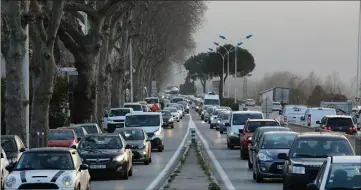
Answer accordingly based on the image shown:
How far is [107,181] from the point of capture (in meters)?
27.5

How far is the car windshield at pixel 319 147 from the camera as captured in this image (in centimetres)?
2209

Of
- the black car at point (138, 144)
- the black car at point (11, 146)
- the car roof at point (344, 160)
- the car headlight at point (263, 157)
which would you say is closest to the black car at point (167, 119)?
the black car at point (138, 144)

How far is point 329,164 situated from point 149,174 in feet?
51.9

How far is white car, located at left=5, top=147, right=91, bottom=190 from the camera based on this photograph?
770 inches

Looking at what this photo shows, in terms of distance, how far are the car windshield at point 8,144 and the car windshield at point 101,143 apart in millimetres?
2763

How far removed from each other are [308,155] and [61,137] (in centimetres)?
1719

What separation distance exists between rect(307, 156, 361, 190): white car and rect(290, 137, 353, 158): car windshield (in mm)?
7138

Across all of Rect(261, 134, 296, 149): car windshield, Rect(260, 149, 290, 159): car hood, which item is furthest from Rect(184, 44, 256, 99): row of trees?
Rect(260, 149, 290, 159): car hood

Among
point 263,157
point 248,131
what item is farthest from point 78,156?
point 248,131

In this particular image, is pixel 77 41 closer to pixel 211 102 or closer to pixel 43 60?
pixel 43 60

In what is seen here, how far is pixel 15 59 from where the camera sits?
3266cm

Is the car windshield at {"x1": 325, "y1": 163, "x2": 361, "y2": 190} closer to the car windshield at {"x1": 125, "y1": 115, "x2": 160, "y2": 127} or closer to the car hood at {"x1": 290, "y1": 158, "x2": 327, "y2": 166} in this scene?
the car hood at {"x1": 290, "y1": 158, "x2": 327, "y2": 166}

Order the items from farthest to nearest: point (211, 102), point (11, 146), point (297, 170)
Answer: point (211, 102) < point (11, 146) < point (297, 170)

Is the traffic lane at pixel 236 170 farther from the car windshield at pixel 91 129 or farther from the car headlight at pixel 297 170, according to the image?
the car windshield at pixel 91 129
